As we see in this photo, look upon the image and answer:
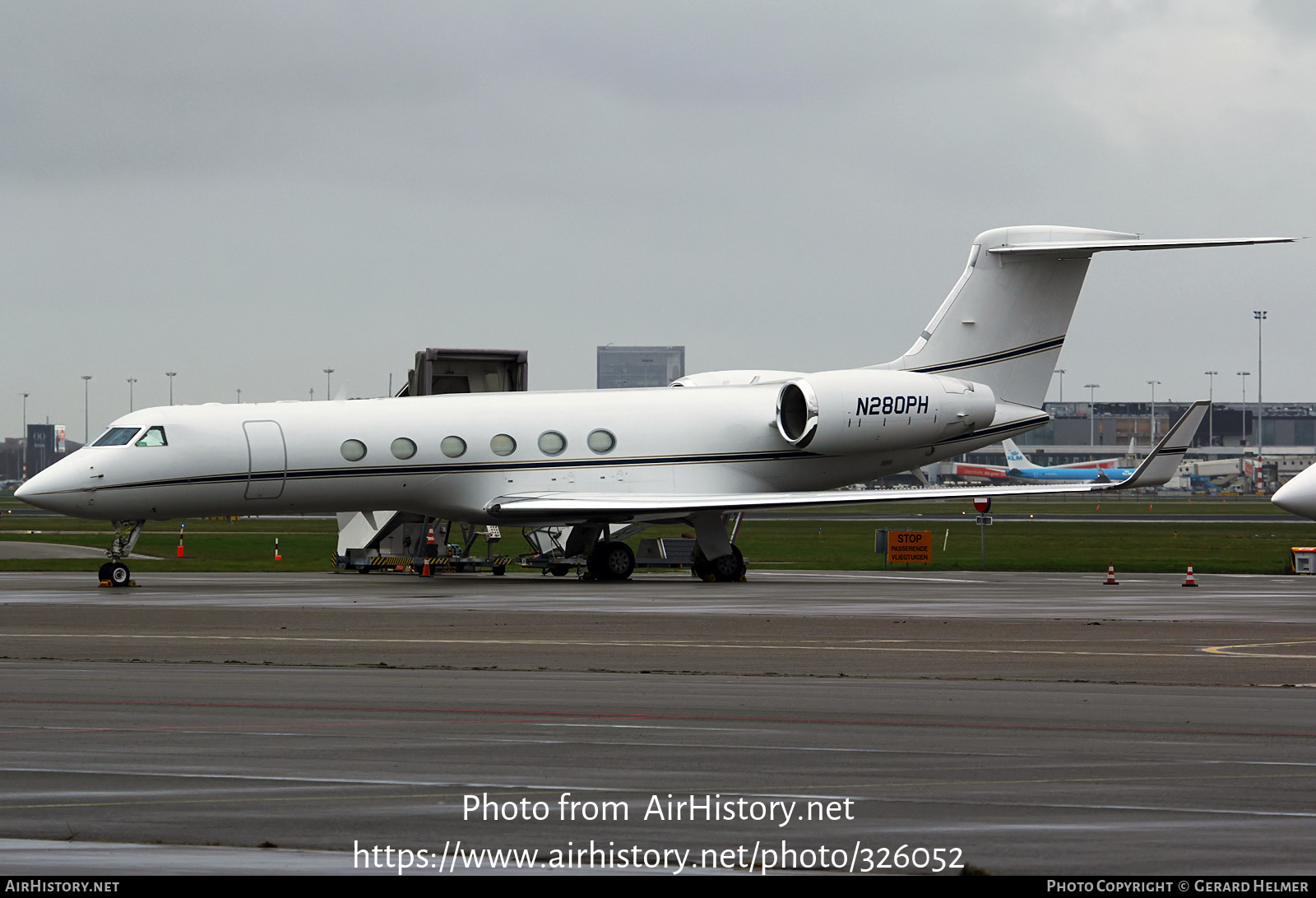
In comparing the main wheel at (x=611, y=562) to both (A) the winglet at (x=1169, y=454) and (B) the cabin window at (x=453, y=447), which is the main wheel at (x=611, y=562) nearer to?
(B) the cabin window at (x=453, y=447)

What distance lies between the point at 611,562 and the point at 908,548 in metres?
9.59

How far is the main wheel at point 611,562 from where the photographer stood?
3194 centimetres

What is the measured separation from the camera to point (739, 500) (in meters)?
30.7

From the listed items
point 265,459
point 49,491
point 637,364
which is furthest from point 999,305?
point 637,364

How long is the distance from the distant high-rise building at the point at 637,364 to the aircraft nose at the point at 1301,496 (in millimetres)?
157110

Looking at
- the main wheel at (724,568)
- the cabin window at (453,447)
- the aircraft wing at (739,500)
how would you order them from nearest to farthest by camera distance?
the aircraft wing at (739,500) → the cabin window at (453,447) → the main wheel at (724,568)

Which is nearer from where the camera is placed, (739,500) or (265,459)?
Answer: (265,459)

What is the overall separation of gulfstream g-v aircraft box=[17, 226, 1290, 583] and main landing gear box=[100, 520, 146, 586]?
0.05 metres

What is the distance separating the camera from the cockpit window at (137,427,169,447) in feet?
94.9

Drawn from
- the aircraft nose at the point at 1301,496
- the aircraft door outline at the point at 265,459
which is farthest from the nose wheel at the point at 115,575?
the aircraft nose at the point at 1301,496

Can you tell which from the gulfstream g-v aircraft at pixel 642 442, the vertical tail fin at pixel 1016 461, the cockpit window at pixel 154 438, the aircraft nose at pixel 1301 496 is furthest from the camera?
the vertical tail fin at pixel 1016 461

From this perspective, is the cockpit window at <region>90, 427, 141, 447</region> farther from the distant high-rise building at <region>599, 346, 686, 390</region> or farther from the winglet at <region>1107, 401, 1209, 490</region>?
the distant high-rise building at <region>599, 346, 686, 390</region>

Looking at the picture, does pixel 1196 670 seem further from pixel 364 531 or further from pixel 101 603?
pixel 364 531

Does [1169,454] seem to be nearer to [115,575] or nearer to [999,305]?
[999,305]
